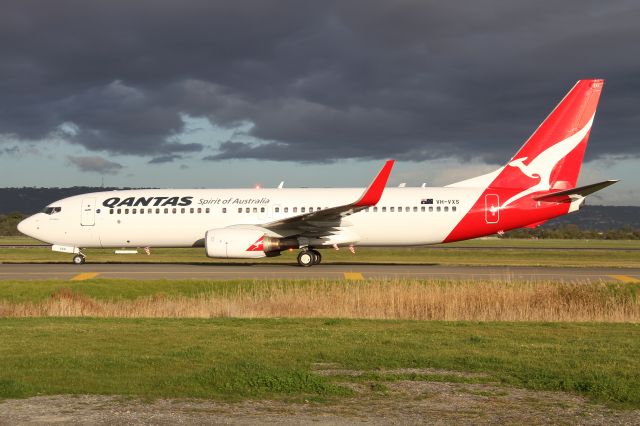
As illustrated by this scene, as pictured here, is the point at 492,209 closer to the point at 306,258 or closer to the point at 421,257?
the point at 306,258

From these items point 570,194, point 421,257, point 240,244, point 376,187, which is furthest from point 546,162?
point 240,244

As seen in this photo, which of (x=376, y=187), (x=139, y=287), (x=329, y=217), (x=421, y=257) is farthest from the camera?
(x=421, y=257)

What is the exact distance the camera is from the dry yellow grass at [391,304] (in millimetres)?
17016

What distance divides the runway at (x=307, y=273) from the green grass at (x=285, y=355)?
1107 centimetres

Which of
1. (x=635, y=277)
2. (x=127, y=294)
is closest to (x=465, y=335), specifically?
(x=127, y=294)

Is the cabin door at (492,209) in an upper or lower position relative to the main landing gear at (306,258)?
upper

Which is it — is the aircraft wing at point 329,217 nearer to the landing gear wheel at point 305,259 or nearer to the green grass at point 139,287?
the landing gear wheel at point 305,259

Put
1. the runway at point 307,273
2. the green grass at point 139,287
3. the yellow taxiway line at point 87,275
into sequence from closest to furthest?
1. the green grass at point 139,287
2. the runway at point 307,273
3. the yellow taxiway line at point 87,275

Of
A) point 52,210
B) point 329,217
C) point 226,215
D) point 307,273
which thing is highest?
point 52,210

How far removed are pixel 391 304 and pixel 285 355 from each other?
26.4ft

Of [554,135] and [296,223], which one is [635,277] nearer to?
[554,135]

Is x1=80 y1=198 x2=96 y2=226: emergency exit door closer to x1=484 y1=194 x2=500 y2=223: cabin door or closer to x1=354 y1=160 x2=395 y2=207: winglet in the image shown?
x1=354 y1=160 x2=395 y2=207: winglet

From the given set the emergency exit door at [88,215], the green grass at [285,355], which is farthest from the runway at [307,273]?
the green grass at [285,355]

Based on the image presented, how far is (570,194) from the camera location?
97.6 feet
